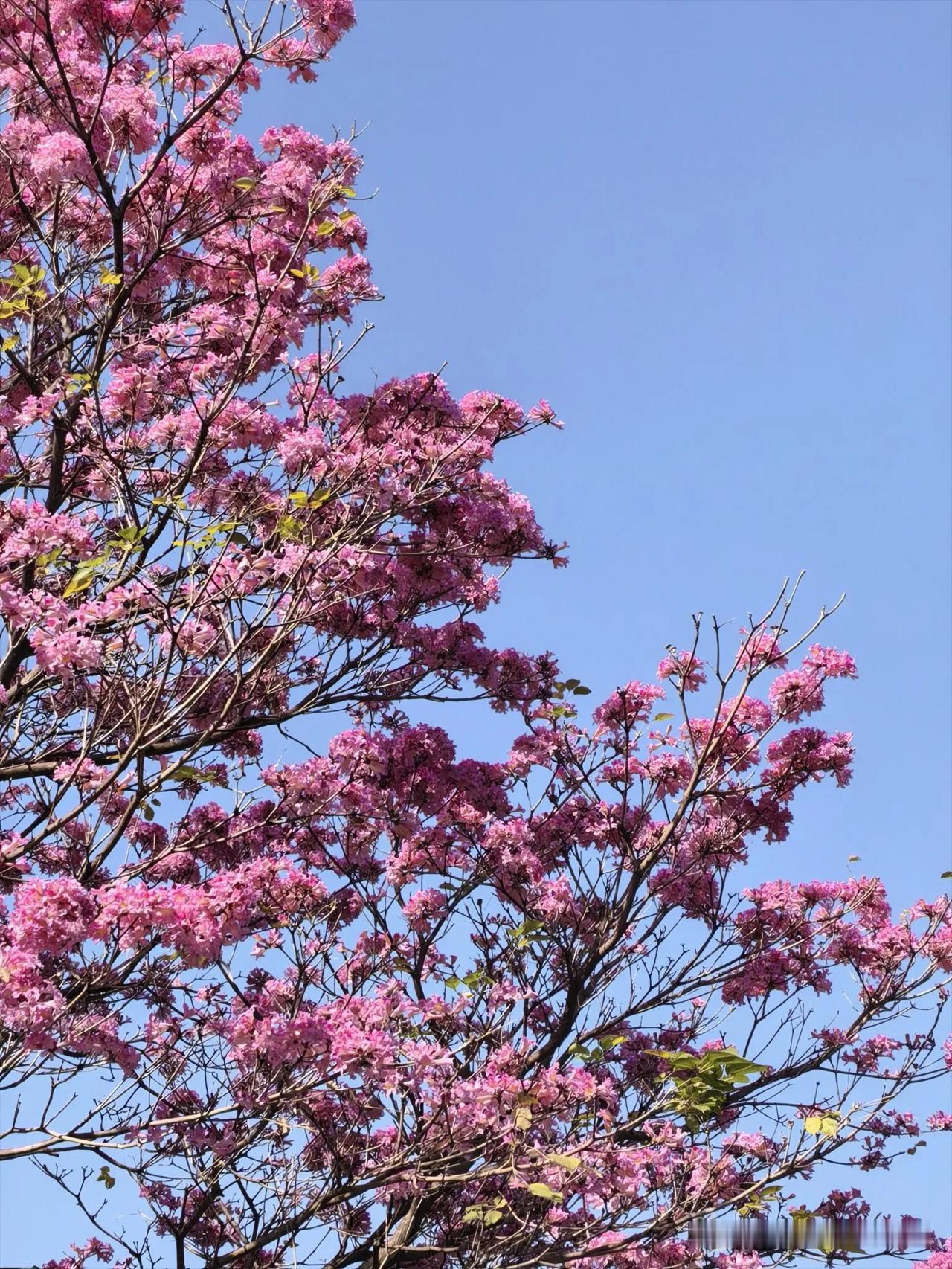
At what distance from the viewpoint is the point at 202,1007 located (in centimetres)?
759

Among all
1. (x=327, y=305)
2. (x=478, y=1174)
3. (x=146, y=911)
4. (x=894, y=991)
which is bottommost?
(x=478, y=1174)

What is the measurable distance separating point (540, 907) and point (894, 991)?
8.63ft

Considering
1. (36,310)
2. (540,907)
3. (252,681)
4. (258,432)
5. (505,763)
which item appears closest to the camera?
(252,681)

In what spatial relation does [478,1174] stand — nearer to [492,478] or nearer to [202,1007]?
[202,1007]

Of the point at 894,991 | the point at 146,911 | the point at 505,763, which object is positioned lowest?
the point at 146,911

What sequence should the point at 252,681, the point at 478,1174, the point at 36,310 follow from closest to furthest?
1. the point at 478,1174
2. the point at 252,681
3. the point at 36,310

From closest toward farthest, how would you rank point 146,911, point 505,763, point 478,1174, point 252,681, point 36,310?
point 146,911 → point 478,1174 → point 252,681 → point 36,310 → point 505,763

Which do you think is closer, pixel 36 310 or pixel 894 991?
pixel 36 310

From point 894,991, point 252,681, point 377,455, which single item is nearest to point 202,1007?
point 252,681

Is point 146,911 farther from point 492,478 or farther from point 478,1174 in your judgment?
point 492,478

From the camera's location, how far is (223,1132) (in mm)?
6840

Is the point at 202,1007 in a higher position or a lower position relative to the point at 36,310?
lower

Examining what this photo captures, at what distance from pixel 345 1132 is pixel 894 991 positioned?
13.4ft

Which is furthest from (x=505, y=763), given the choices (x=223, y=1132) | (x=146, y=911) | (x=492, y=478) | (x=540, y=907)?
(x=146, y=911)
